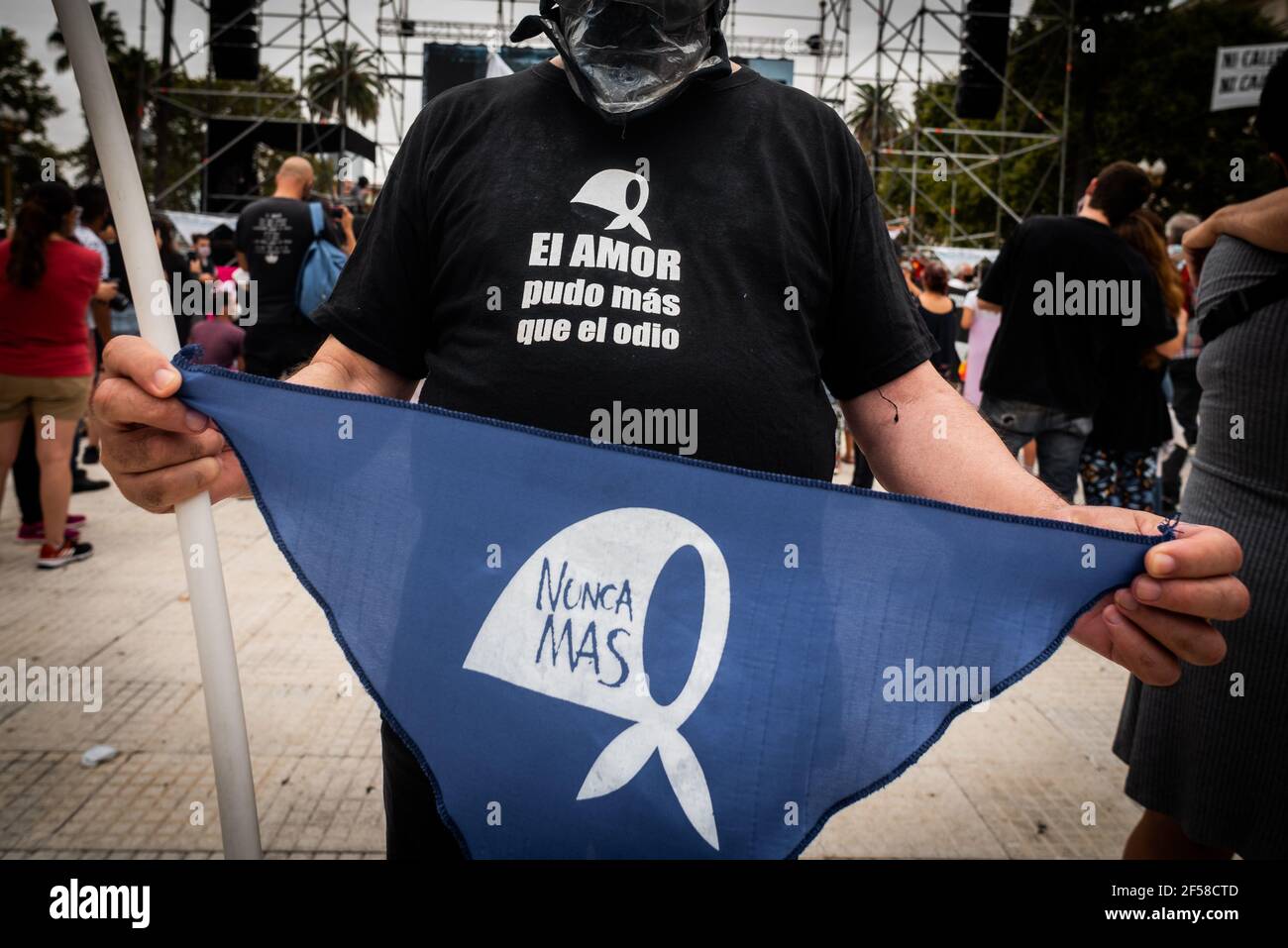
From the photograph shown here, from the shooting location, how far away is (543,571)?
130 centimetres

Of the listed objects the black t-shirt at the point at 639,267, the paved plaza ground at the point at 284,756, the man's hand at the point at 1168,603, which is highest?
the black t-shirt at the point at 639,267

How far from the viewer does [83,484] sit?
6914mm

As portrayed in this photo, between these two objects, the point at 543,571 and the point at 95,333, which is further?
the point at 95,333

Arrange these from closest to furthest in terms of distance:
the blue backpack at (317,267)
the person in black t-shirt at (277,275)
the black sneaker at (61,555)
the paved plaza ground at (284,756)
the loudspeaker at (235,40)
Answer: the paved plaza ground at (284,756), the black sneaker at (61,555), the blue backpack at (317,267), the person in black t-shirt at (277,275), the loudspeaker at (235,40)

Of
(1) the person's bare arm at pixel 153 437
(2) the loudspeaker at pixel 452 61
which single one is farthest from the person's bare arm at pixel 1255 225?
(2) the loudspeaker at pixel 452 61

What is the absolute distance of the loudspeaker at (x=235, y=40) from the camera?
1482cm

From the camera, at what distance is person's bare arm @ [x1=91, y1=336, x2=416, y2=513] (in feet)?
3.85

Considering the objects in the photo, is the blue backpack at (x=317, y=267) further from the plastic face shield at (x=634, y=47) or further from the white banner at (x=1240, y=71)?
the white banner at (x=1240, y=71)

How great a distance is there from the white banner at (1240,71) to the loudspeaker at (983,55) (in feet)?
15.2
